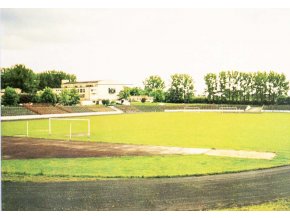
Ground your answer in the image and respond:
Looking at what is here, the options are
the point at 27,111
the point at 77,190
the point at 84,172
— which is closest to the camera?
the point at 77,190

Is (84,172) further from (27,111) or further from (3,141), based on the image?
(27,111)

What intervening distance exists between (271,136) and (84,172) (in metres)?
13.2

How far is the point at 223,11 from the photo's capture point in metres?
12.7

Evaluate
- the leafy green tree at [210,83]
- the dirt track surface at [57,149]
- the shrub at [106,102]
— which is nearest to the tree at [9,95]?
the dirt track surface at [57,149]

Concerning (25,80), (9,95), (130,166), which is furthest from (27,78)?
(130,166)

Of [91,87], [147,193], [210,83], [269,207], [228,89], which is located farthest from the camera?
[228,89]

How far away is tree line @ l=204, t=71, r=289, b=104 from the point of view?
1884 cm

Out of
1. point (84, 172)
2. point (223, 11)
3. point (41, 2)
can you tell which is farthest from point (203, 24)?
point (84, 172)

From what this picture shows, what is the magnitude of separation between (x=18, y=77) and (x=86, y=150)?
4.41 meters

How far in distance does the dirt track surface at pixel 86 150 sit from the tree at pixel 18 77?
2491 millimetres

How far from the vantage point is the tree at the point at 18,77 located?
14.1 m

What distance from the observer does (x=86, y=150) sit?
1595 centimetres

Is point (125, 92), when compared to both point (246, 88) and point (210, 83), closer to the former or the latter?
point (246, 88)

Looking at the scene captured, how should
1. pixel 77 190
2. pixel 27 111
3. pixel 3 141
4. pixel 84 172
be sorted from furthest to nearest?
pixel 27 111 → pixel 3 141 → pixel 84 172 → pixel 77 190
